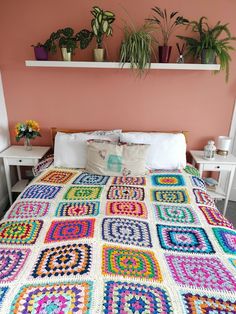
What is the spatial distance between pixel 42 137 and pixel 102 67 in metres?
1.03

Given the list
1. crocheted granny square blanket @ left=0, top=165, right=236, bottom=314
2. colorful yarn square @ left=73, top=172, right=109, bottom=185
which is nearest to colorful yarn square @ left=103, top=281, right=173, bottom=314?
crocheted granny square blanket @ left=0, top=165, right=236, bottom=314

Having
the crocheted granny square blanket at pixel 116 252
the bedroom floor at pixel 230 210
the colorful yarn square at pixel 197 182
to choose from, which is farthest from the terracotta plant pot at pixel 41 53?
the bedroom floor at pixel 230 210

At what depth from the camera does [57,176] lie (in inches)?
81.7

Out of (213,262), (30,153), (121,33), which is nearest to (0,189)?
(30,153)

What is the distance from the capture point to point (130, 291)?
3.16 feet

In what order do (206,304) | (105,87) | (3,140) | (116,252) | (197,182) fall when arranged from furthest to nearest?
(3,140) → (105,87) → (197,182) → (116,252) → (206,304)

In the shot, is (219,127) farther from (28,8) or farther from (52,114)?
(28,8)

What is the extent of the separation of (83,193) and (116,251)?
67cm

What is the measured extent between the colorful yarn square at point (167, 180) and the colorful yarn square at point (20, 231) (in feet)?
3.23

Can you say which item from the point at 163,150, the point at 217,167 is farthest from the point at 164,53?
the point at 217,167

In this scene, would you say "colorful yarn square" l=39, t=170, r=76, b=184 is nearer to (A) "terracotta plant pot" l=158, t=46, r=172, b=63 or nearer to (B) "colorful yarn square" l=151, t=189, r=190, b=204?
(B) "colorful yarn square" l=151, t=189, r=190, b=204

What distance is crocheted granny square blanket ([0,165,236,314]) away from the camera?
0.93m

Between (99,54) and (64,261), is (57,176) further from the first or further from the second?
(99,54)

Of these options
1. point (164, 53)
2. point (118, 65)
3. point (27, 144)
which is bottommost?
point (27, 144)
